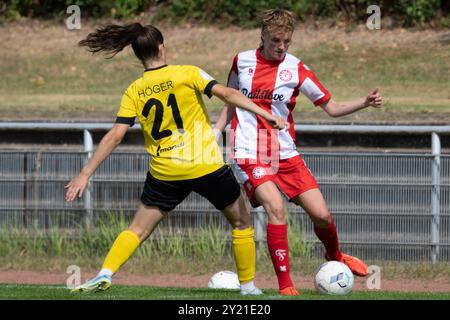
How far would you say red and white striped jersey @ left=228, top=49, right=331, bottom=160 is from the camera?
933cm

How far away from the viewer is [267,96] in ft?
30.6

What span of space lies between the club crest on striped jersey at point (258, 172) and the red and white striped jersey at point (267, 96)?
118 millimetres

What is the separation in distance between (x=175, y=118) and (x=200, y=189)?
1.86 ft

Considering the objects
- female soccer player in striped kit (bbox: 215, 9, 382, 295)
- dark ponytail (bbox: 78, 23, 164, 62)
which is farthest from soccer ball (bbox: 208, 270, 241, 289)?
dark ponytail (bbox: 78, 23, 164, 62)

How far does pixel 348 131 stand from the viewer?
1297 cm

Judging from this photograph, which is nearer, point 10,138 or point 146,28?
point 146,28

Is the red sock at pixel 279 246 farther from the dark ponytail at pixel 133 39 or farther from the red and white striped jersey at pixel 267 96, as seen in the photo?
the dark ponytail at pixel 133 39

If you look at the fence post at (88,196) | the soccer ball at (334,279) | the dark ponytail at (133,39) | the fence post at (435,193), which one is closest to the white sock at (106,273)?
the dark ponytail at (133,39)

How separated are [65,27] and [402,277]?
31.2 ft

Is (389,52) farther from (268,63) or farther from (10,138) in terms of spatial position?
(268,63)

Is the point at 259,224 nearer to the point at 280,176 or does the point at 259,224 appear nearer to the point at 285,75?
the point at 280,176

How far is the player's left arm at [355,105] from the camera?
353 inches
